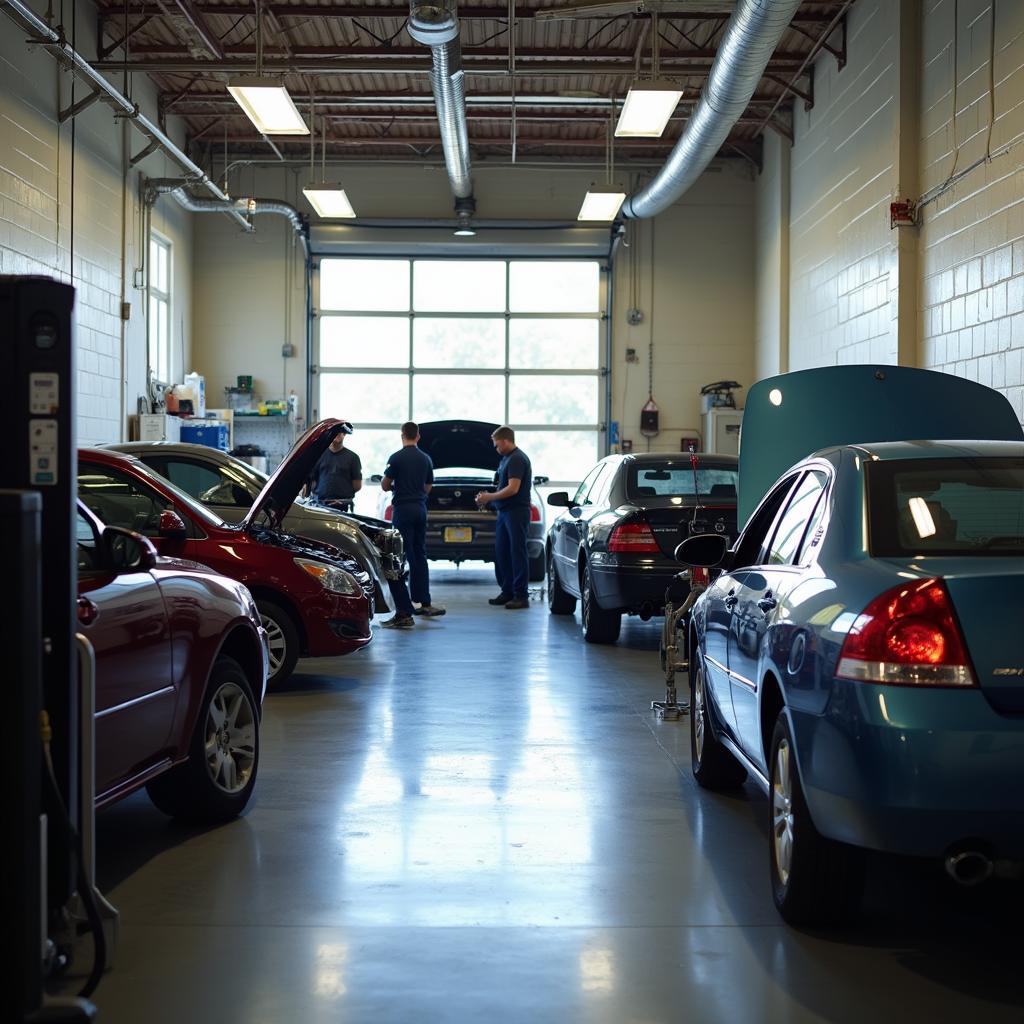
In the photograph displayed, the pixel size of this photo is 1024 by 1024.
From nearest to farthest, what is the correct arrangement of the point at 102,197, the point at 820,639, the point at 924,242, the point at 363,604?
the point at 820,639 < the point at 363,604 < the point at 924,242 < the point at 102,197

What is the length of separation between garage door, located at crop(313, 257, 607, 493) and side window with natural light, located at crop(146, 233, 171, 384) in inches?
105

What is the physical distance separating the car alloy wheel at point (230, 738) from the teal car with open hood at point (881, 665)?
183 cm

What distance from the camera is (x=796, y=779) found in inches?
142

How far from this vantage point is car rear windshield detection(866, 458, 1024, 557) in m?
3.64

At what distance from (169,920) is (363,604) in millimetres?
4297

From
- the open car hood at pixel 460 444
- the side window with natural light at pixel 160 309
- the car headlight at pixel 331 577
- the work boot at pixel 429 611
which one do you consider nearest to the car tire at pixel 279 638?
the car headlight at pixel 331 577

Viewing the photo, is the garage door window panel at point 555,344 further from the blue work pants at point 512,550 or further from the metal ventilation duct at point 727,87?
the blue work pants at point 512,550

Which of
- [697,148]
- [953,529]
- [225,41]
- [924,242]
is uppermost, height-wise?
[225,41]

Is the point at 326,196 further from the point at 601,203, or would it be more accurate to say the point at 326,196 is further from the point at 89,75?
the point at 89,75

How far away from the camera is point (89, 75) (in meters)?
13.6

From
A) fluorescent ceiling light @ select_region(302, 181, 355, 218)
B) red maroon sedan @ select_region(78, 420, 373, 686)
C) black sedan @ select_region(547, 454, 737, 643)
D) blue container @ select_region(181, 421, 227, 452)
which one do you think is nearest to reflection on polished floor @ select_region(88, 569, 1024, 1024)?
red maroon sedan @ select_region(78, 420, 373, 686)

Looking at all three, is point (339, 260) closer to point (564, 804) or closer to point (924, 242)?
point (924, 242)

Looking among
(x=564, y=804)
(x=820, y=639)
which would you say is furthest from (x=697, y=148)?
(x=820, y=639)

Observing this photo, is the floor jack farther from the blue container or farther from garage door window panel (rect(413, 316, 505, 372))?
garage door window panel (rect(413, 316, 505, 372))
